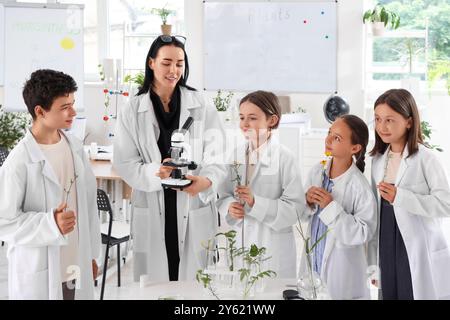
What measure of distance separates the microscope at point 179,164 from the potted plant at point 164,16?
3.95m

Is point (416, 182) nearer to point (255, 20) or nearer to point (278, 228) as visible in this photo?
point (278, 228)

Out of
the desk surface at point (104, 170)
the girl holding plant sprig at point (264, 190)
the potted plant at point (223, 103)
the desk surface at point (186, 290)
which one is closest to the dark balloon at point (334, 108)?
the potted plant at point (223, 103)

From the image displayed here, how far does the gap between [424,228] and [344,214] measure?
301 mm

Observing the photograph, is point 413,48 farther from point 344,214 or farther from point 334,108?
point 344,214

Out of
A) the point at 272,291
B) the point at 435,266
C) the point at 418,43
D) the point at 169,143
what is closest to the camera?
the point at 272,291

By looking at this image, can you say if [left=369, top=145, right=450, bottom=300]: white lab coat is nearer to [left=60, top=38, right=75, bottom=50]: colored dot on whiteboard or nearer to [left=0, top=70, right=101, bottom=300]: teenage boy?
[left=0, top=70, right=101, bottom=300]: teenage boy

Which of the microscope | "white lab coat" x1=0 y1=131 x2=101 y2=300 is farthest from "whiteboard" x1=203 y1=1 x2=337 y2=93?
"white lab coat" x1=0 y1=131 x2=101 y2=300

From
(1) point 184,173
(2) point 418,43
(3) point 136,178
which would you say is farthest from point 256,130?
(2) point 418,43

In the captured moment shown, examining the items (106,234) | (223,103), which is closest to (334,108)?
(223,103)

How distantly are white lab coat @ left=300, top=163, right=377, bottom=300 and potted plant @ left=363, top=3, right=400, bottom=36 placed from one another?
13.5ft

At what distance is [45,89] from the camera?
1.96 m

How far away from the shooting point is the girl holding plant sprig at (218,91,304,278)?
2225 millimetres

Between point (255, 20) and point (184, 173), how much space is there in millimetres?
4134

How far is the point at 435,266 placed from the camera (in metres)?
2.15
